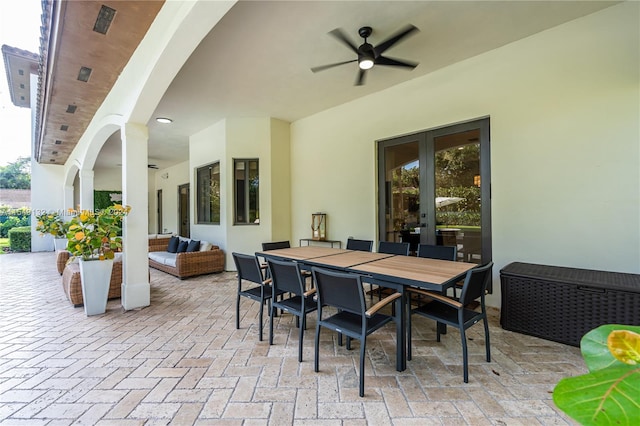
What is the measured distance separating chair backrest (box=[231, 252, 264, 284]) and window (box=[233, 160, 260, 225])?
3079mm

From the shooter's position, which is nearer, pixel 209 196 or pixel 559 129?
pixel 559 129

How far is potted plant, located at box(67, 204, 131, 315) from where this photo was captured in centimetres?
344

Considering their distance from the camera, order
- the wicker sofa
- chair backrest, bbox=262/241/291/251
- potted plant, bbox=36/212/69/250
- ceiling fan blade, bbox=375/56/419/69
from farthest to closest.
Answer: the wicker sofa < potted plant, bbox=36/212/69/250 < chair backrest, bbox=262/241/291/251 < ceiling fan blade, bbox=375/56/419/69

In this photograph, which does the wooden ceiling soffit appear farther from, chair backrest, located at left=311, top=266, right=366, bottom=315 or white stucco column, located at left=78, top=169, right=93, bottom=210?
chair backrest, located at left=311, top=266, right=366, bottom=315

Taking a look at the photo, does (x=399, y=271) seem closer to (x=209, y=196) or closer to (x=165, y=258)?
(x=165, y=258)

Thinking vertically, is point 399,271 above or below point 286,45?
below

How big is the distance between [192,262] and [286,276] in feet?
11.6

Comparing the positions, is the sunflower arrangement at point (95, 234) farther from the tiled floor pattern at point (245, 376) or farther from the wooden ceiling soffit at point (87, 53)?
the wooden ceiling soffit at point (87, 53)

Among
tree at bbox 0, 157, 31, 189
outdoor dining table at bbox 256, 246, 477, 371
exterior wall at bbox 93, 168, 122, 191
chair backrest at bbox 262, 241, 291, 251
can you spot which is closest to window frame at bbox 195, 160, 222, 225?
chair backrest at bbox 262, 241, 291, 251

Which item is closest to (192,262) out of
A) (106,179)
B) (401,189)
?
(401,189)

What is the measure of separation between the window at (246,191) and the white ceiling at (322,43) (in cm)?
130

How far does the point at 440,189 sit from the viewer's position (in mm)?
4074

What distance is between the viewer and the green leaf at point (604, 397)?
264 millimetres

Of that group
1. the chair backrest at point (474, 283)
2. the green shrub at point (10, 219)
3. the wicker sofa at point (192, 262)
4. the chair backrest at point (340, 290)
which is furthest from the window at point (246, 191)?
the green shrub at point (10, 219)
